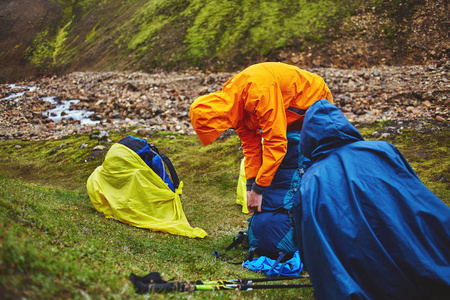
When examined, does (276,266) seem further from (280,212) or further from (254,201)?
(254,201)

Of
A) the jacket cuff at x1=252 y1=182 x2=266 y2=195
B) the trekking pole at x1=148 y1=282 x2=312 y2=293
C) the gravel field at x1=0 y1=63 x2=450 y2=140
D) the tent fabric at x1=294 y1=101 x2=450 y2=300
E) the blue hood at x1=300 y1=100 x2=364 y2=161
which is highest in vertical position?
the blue hood at x1=300 y1=100 x2=364 y2=161

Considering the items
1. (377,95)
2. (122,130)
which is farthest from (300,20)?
(122,130)

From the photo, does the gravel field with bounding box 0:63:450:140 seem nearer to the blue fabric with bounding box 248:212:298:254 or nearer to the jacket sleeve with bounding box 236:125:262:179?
the jacket sleeve with bounding box 236:125:262:179

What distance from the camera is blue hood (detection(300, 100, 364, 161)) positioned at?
3725mm

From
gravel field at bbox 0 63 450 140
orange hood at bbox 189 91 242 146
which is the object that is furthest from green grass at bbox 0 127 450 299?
gravel field at bbox 0 63 450 140

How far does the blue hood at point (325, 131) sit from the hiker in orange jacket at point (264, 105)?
1.47 metres

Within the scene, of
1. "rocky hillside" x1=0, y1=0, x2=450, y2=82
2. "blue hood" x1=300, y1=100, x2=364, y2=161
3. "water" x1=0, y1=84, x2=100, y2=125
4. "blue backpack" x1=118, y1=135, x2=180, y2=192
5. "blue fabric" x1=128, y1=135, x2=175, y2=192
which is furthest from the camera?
"rocky hillside" x1=0, y1=0, x2=450, y2=82

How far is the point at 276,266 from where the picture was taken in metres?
5.52

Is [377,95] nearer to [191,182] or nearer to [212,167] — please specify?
[212,167]

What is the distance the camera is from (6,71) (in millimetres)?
66438

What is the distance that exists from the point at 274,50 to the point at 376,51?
11216 millimetres

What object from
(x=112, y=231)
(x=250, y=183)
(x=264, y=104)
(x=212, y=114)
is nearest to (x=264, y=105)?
(x=264, y=104)

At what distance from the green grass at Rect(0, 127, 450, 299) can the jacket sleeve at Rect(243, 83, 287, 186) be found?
214cm

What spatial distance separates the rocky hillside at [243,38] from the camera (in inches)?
1228
